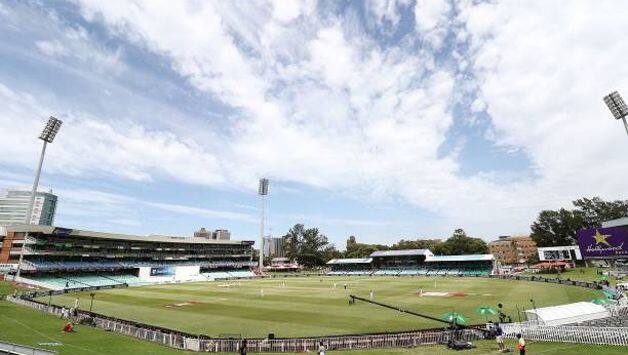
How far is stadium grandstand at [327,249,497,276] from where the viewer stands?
9888 cm

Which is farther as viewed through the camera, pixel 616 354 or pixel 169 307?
pixel 169 307

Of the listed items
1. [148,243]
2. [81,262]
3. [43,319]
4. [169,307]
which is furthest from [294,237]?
[43,319]

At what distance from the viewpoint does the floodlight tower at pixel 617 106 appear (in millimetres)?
49531

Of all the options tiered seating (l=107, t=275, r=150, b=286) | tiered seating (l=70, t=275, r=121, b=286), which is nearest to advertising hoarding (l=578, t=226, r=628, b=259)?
tiered seating (l=107, t=275, r=150, b=286)

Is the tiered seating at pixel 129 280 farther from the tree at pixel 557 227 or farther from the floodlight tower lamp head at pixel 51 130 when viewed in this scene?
the tree at pixel 557 227

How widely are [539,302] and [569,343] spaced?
79.9ft

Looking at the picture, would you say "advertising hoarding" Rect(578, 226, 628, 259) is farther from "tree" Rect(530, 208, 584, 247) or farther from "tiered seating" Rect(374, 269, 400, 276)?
"tree" Rect(530, 208, 584, 247)

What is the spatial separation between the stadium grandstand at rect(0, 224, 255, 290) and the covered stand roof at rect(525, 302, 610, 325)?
7837cm

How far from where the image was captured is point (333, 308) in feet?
145

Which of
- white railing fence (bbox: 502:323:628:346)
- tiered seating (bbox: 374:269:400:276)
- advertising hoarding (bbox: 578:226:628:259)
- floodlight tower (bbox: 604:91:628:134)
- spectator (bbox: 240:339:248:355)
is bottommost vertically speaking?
spectator (bbox: 240:339:248:355)

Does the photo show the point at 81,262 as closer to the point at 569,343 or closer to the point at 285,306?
the point at 285,306

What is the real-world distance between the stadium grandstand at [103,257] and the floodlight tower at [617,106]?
94.7 meters

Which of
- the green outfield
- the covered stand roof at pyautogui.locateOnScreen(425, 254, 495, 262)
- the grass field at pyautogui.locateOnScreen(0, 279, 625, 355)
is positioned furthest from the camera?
the covered stand roof at pyautogui.locateOnScreen(425, 254, 495, 262)

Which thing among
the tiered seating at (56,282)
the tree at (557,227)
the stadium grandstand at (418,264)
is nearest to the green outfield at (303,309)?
the tiered seating at (56,282)
